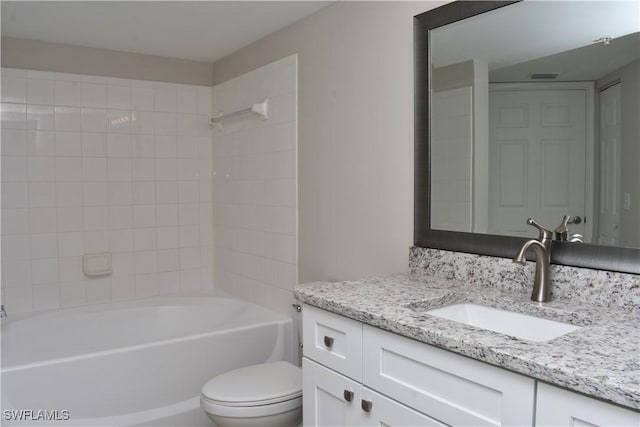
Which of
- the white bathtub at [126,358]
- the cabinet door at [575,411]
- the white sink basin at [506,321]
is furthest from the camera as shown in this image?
the white bathtub at [126,358]

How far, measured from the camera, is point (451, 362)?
1.25m

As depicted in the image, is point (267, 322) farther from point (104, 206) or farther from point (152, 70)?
point (152, 70)

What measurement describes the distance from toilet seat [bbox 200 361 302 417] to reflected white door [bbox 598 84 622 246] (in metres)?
1.30

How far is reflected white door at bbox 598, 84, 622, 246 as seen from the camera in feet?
5.00

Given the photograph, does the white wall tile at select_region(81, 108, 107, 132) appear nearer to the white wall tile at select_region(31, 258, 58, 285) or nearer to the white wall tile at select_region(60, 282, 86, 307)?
the white wall tile at select_region(31, 258, 58, 285)

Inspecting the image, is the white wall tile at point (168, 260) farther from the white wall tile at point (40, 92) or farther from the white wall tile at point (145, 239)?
the white wall tile at point (40, 92)

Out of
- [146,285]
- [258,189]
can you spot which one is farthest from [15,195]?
[258,189]

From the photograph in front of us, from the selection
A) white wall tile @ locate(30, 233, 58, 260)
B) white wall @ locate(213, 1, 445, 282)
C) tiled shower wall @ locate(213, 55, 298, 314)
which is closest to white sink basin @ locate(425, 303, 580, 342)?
white wall @ locate(213, 1, 445, 282)

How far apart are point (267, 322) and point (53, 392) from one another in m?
1.10

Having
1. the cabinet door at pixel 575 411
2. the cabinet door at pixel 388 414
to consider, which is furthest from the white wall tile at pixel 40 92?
the cabinet door at pixel 575 411

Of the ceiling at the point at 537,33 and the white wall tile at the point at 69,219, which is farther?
the white wall tile at the point at 69,219

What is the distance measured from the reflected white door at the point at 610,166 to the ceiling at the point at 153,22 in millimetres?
1543

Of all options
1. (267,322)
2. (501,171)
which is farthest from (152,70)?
(501,171)

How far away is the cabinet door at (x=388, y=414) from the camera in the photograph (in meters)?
1.34
